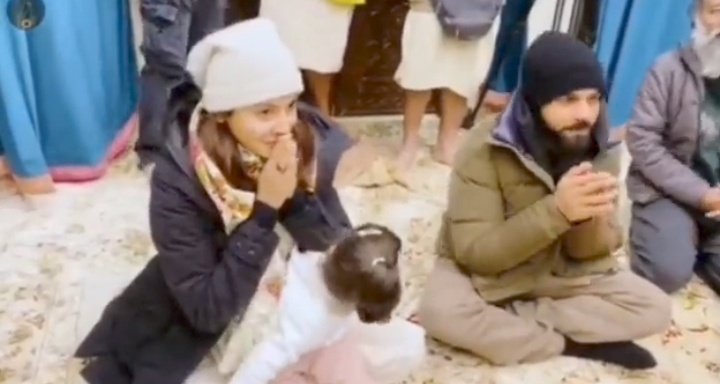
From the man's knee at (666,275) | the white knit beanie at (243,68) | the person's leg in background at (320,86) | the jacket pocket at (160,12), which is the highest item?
the white knit beanie at (243,68)

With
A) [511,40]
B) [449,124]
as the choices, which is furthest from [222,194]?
[511,40]

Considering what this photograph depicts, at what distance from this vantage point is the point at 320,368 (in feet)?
5.27

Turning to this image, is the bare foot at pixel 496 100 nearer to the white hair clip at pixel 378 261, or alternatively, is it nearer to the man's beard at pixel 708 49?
the man's beard at pixel 708 49

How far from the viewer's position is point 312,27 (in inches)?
91.2

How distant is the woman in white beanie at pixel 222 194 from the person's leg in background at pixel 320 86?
0.82 m

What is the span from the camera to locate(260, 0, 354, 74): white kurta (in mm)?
2309

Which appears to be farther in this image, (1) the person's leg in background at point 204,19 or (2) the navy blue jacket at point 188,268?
(1) the person's leg in background at point 204,19

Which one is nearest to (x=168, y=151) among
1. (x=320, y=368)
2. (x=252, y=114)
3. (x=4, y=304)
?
(x=252, y=114)

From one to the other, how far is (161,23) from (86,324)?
0.68 meters

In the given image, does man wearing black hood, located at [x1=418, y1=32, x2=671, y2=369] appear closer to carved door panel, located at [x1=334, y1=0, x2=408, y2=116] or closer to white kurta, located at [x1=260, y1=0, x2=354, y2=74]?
white kurta, located at [x1=260, y1=0, x2=354, y2=74]

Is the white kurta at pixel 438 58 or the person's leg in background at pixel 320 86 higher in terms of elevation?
the white kurta at pixel 438 58

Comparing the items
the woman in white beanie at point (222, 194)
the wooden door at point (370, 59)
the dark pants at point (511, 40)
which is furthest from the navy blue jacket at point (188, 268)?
the dark pants at point (511, 40)

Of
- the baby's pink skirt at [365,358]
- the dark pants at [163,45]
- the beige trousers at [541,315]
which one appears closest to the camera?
the baby's pink skirt at [365,358]

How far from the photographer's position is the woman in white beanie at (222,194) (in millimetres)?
1481
